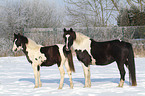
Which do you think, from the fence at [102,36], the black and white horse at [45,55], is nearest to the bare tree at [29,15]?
the fence at [102,36]

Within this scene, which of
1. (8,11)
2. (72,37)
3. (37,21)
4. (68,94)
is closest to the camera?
(68,94)

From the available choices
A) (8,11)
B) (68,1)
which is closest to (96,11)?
(68,1)

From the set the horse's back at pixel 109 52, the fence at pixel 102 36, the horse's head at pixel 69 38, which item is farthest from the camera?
the fence at pixel 102 36

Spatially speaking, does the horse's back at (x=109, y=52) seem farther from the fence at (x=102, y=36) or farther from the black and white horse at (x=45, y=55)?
the fence at (x=102, y=36)

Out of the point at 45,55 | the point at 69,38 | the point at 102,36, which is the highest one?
the point at 69,38

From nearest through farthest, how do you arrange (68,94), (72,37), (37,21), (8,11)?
1. (68,94)
2. (72,37)
3. (8,11)
4. (37,21)

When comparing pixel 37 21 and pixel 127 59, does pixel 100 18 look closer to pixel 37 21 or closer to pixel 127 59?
pixel 37 21

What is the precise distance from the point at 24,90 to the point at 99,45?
268 centimetres

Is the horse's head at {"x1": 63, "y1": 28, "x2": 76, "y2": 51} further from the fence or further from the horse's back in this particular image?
the fence

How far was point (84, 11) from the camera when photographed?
3162 cm

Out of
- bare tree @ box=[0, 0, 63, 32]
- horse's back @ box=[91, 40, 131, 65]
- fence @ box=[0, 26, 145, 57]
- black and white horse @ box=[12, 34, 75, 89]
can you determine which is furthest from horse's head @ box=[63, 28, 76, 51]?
bare tree @ box=[0, 0, 63, 32]

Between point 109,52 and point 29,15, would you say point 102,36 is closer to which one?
point 29,15

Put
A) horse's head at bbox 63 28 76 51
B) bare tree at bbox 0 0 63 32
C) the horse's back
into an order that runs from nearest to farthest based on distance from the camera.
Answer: horse's head at bbox 63 28 76 51 < the horse's back < bare tree at bbox 0 0 63 32

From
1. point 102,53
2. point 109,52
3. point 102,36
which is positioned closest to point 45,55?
point 102,53
